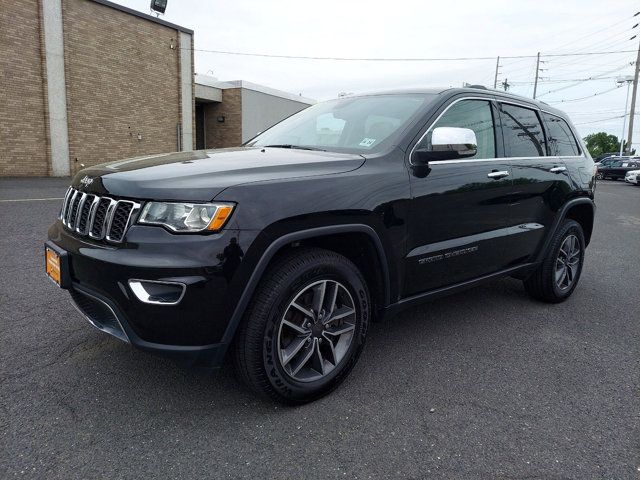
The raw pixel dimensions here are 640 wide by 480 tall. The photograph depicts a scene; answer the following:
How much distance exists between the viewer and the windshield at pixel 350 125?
3.06 m

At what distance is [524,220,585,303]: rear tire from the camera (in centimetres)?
421

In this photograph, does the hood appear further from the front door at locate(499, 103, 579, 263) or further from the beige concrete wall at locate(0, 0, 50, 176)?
the beige concrete wall at locate(0, 0, 50, 176)

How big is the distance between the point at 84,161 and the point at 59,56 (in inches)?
146

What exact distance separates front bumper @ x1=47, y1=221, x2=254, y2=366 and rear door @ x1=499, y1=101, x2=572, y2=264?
95.0 inches

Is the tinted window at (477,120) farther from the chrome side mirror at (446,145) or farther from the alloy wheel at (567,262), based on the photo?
the alloy wheel at (567,262)

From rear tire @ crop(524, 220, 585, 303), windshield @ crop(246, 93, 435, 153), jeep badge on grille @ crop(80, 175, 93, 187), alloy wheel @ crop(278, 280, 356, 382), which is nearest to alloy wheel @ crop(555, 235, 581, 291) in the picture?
rear tire @ crop(524, 220, 585, 303)

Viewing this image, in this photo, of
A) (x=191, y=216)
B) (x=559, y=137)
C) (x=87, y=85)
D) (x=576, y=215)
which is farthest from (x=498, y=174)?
(x=87, y=85)

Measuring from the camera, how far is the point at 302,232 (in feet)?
7.73

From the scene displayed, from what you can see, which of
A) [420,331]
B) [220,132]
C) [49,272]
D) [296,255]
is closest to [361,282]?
[296,255]

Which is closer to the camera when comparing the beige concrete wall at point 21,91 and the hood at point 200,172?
the hood at point 200,172

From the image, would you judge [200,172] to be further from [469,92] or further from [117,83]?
[117,83]

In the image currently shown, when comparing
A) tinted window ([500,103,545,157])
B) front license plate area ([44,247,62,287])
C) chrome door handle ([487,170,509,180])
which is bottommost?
front license plate area ([44,247,62,287])

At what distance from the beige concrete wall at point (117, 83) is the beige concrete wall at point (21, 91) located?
975 mm

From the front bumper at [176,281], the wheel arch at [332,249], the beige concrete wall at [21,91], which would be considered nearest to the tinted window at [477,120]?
the wheel arch at [332,249]
